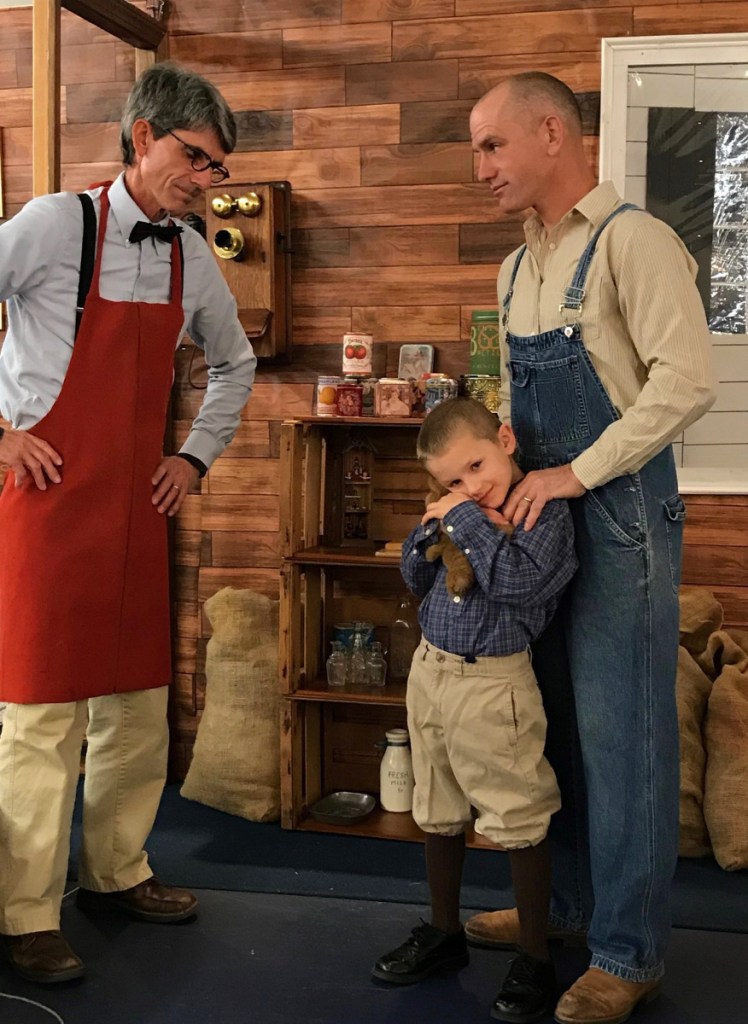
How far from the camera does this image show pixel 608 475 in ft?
6.97

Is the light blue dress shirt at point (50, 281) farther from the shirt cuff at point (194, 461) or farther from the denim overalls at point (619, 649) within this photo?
the denim overalls at point (619, 649)

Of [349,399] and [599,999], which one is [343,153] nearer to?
[349,399]

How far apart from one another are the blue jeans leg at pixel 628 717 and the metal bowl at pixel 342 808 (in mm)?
1298

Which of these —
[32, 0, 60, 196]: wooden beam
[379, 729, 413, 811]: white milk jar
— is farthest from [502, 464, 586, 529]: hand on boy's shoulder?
[32, 0, 60, 196]: wooden beam

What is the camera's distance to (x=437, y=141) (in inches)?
142

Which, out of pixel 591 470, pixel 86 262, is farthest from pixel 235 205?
pixel 591 470

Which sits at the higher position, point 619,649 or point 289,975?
point 619,649

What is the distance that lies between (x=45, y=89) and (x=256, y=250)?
80 centimetres

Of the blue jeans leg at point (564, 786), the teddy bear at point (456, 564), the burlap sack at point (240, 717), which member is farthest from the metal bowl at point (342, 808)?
the teddy bear at point (456, 564)

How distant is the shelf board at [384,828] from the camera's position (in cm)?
335

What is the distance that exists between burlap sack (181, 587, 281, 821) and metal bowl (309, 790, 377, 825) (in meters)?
0.14

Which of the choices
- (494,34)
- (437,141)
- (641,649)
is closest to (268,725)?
(641,649)

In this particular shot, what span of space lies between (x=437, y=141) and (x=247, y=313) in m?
0.80

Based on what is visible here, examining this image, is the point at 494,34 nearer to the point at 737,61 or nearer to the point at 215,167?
the point at 737,61
